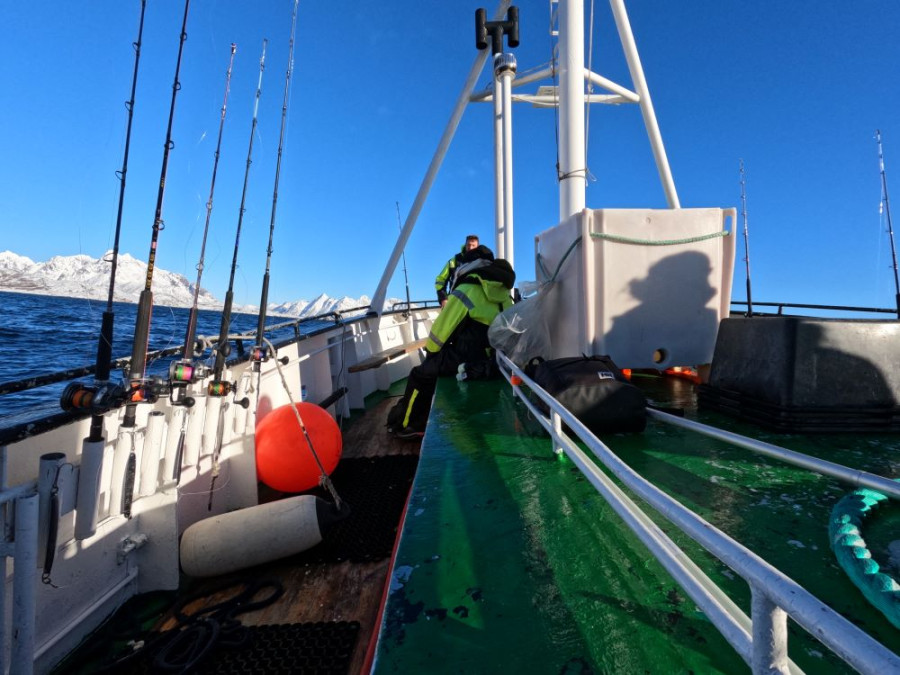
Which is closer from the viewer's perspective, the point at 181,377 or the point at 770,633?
the point at 770,633

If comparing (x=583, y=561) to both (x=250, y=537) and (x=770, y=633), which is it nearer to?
(x=770, y=633)

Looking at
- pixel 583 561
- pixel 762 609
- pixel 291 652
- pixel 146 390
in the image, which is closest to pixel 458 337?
pixel 146 390

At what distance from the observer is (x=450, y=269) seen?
25.6 feet

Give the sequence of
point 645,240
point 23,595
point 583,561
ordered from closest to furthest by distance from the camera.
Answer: point 583,561 → point 23,595 → point 645,240

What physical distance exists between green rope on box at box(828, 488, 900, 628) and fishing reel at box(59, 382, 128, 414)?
279cm

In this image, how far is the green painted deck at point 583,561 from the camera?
3.56 feet

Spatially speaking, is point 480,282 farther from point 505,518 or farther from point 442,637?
point 442,637

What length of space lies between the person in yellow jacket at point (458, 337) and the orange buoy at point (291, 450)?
1.12 meters

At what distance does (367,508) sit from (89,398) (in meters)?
1.97

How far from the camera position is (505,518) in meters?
1.75

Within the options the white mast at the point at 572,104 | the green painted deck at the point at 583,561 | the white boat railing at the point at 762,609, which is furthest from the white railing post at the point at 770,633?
the white mast at the point at 572,104

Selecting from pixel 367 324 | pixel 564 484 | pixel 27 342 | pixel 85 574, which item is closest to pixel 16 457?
pixel 85 574

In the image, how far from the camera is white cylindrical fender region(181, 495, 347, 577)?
2525 millimetres

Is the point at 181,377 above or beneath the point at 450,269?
beneath
